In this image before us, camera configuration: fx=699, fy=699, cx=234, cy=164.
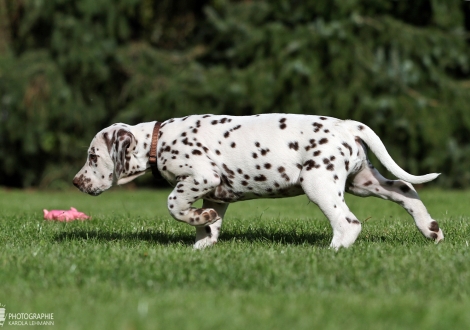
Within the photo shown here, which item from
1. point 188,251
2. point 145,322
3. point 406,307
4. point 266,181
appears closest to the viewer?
point 145,322

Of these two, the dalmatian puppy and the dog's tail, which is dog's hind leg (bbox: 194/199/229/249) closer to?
the dalmatian puppy

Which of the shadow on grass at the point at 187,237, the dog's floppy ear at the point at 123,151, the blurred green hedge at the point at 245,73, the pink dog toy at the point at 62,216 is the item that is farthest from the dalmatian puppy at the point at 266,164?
the blurred green hedge at the point at 245,73

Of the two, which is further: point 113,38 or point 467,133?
point 113,38

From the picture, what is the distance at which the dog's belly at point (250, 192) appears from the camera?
20.6 feet

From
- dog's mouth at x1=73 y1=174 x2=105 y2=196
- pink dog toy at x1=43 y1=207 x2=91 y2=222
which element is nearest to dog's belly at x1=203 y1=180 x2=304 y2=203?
dog's mouth at x1=73 y1=174 x2=105 y2=196

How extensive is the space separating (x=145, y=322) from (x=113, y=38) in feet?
49.5

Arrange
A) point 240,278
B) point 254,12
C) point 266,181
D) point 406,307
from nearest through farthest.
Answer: point 406,307 → point 240,278 → point 266,181 → point 254,12

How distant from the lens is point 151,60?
18.0 m

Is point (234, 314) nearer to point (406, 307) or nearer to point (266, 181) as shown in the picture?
point (406, 307)

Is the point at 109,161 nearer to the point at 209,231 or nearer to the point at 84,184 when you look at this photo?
the point at 84,184

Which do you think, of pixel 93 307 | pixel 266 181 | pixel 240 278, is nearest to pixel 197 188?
pixel 266 181

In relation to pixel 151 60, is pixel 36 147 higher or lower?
lower

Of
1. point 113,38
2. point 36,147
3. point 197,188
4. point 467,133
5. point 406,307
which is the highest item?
point 406,307

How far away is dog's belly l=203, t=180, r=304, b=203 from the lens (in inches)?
247
